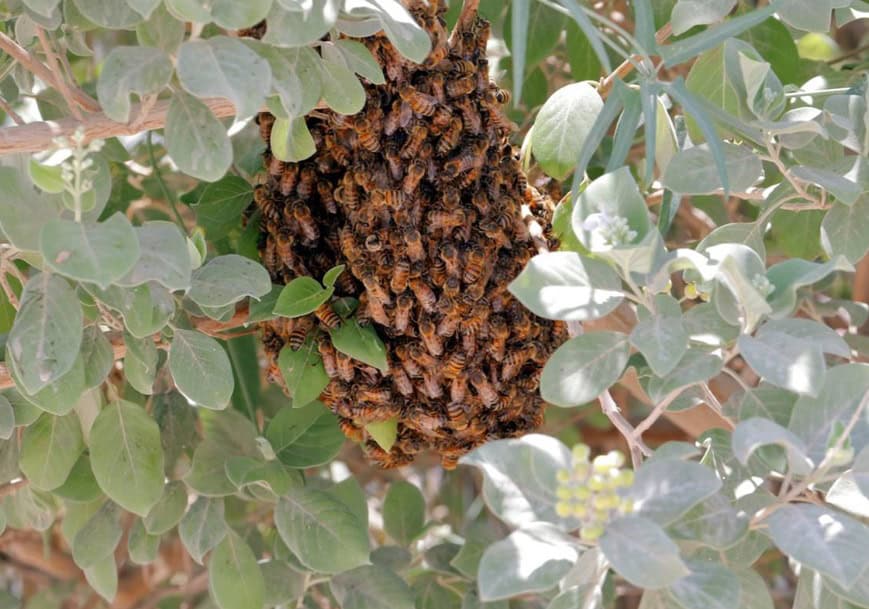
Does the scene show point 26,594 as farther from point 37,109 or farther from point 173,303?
point 173,303

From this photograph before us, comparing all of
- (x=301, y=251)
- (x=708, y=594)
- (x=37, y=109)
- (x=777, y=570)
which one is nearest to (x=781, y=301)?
(x=708, y=594)

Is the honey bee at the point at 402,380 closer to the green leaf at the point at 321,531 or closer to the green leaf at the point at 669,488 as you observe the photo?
the green leaf at the point at 321,531

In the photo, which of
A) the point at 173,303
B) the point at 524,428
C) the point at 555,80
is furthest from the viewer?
the point at 555,80

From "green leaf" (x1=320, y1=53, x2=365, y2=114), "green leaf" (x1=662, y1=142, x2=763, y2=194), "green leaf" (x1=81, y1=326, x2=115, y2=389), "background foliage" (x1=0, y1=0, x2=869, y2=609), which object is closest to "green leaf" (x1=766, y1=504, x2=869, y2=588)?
"background foliage" (x1=0, y1=0, x2=869, y2=609)

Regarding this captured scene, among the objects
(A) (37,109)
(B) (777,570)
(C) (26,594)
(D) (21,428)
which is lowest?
(C) (26,594)

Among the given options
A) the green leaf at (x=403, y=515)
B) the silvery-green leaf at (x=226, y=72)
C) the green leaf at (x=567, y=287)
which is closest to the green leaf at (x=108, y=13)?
the silvery-green leaf at (x=226, y=72)

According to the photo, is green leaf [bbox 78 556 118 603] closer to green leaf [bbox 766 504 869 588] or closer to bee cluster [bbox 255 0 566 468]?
bee cluster [bbox 255 0 566 468]
